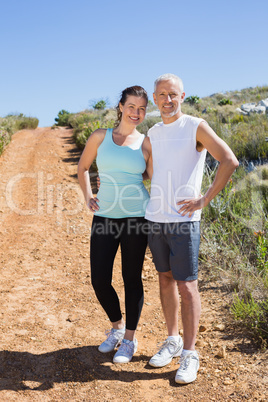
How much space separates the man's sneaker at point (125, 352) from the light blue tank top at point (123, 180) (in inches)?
39.0

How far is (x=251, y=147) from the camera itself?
6844mm

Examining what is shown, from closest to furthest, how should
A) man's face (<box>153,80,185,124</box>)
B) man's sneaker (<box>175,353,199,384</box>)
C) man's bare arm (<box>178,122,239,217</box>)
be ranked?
man's bare arm (<box>178,122,239,217</box>) → man's face (<box>153,80,185,124</box>) → man's sneaker (<box>175,353,199,384</box>)

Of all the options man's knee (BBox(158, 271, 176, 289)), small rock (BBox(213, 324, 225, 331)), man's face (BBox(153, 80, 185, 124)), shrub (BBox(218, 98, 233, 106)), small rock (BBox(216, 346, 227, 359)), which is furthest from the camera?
shrub (BBox(218, 98, 233, 106))

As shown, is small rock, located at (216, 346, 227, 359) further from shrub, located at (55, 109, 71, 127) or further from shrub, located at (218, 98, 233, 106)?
shrub, located at (55, 109, 71, 127)

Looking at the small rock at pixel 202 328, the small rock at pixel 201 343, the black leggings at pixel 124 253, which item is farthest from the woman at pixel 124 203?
the small rock at pixel 202 328

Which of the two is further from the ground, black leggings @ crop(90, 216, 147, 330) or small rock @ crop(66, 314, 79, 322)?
black leggings @ crop(90, 216, 147, 330)

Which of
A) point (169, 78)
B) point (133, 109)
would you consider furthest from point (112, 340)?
point (169, 78)

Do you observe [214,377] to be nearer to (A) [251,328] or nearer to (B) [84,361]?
(A) [251,328]

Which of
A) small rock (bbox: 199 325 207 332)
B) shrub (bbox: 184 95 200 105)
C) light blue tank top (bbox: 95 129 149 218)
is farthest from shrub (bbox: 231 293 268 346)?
shrub (bbox: 184 95 200 105)

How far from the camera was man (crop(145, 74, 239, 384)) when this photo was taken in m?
2.47

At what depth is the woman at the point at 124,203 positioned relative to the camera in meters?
2.69

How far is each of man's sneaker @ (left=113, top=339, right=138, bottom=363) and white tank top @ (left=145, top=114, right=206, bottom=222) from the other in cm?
103

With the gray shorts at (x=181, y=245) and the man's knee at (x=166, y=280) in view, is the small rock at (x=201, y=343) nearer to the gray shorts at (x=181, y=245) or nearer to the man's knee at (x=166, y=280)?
the man's knee at (x=166, y=280)

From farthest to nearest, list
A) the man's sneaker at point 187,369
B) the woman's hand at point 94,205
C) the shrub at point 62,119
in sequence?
the shrub at point 62,119 → the woman's hand at point 94,205 → the man's sneaker at point 187,369
